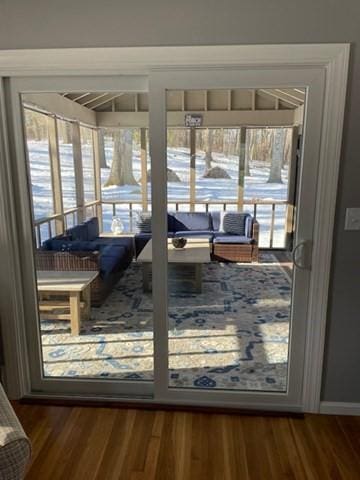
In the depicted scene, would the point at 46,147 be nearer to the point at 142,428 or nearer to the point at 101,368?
the point at 101,368

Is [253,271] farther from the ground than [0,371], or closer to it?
farther from the ground

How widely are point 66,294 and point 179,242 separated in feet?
A: 2.99

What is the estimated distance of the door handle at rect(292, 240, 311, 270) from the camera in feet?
6.72

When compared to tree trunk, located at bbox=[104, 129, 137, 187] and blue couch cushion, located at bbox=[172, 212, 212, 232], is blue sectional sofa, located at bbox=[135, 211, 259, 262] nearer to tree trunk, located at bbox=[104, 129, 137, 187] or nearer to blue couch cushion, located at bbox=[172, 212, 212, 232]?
blue couch cushion, located at bbox=[172, 212, 212, 232]

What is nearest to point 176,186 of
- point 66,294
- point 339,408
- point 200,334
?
point 66,294

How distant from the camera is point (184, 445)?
1985 mm

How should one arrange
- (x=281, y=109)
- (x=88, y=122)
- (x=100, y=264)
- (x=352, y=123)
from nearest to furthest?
(x=352, y=123) → (x=281, y=109) → (x=88, y=122) → (x=100, y=264)

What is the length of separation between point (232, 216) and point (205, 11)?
45.4 inches

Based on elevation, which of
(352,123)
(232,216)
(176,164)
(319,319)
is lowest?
(319,319)

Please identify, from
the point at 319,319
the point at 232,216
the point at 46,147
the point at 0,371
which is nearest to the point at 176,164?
the point at 232,216

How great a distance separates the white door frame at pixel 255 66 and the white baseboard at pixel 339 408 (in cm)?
9

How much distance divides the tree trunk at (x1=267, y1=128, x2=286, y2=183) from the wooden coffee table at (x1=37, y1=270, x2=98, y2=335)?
1514 millimetres

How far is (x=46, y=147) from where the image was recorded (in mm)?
2291

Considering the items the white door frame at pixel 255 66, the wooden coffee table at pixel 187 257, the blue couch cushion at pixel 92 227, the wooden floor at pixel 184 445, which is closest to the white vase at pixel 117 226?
the blue couch cushion at pixel 92 227
